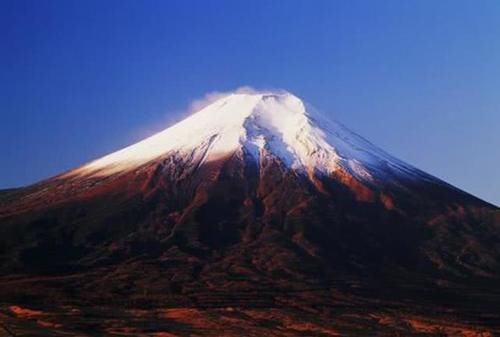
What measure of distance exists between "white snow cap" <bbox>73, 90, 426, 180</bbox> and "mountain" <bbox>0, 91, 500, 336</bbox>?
47 centimetres

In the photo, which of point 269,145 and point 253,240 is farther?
point 269,145

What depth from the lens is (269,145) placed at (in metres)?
179

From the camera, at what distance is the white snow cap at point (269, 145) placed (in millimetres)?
173375

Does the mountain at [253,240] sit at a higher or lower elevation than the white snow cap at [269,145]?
lower

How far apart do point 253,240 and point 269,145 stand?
44.2 metres

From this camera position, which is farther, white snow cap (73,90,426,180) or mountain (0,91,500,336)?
white snow cap (73,90,426,180)

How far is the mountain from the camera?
9781 centimetres

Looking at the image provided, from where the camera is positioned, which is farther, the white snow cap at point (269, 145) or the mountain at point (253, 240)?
the white snow cap at point (269, 145)

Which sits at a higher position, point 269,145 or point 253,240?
point 269,145

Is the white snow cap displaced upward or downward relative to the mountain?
upward

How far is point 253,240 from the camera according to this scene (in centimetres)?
13762

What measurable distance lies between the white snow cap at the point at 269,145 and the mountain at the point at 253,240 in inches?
18.4

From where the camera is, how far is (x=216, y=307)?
9950 cm

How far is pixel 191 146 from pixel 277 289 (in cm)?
7376
